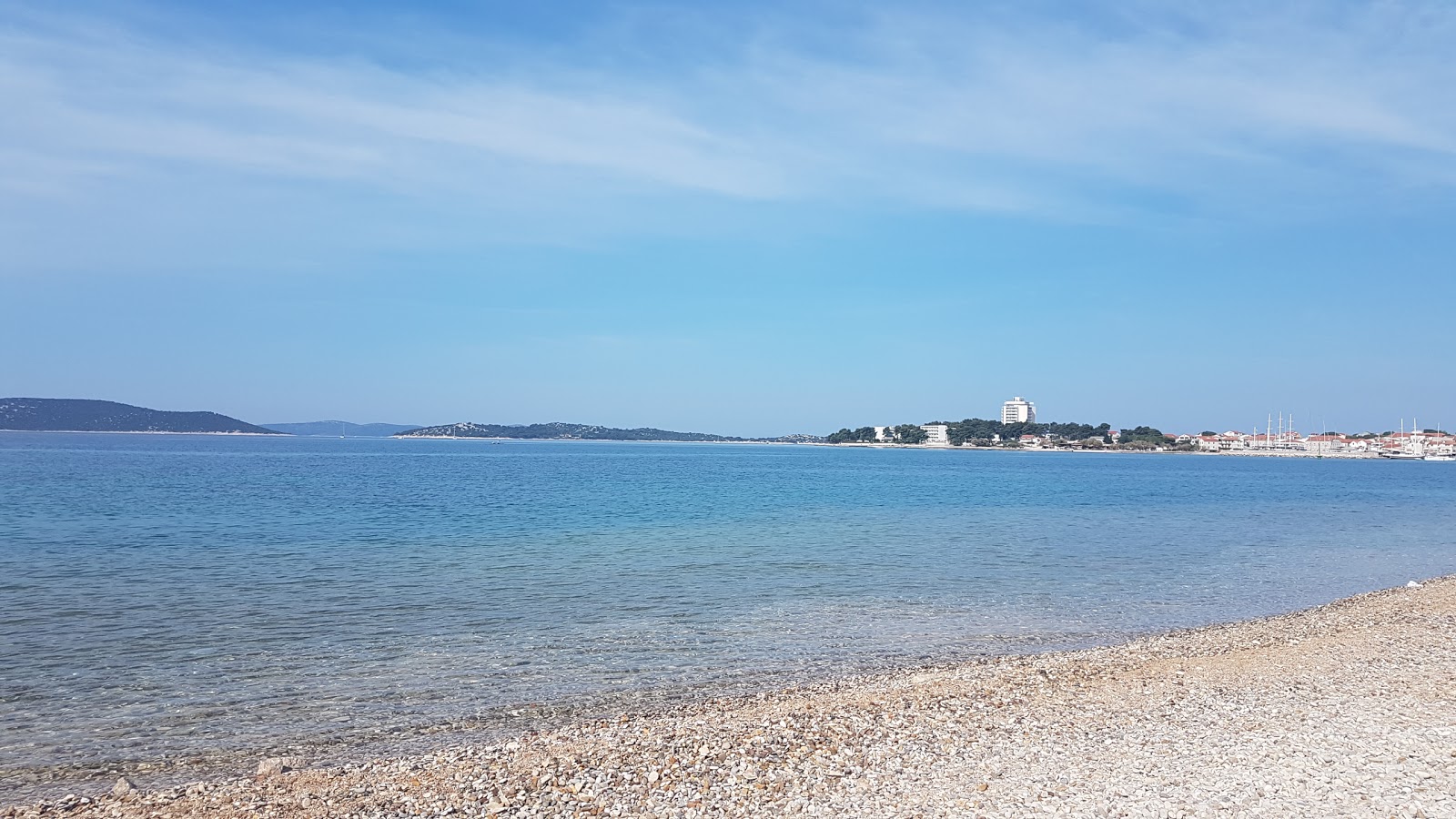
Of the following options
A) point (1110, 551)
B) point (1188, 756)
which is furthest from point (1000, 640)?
point (1110, 551)

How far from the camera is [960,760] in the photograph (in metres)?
7.94

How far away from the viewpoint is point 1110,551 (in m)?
27.3

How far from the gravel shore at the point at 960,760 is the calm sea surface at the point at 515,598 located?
68.5 inches

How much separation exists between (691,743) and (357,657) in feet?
21.2

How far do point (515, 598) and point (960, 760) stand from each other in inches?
456

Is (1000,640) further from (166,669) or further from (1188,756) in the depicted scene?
(166,669)

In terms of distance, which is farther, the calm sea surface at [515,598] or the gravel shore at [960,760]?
the calm sea surface at [515,598]

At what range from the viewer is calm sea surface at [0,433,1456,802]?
10.6 metres

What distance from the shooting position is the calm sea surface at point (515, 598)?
10.6 m

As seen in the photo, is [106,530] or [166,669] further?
[106,530]

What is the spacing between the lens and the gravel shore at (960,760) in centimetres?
695

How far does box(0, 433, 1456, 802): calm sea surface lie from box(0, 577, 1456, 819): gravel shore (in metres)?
1.74

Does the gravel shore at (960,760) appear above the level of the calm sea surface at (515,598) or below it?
above

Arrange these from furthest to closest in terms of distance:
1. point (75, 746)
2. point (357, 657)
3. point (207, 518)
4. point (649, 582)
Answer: point (207, 518), point (649, 582), point (357, 657), point (75, 746)
